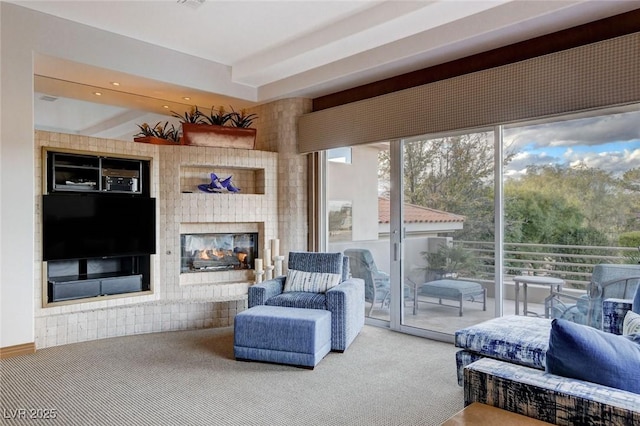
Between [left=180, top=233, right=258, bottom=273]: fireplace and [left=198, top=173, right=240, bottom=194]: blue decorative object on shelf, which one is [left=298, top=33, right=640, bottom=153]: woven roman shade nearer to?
[left=198, top=173, right=240, bottom=194]: blue decorative object on shelf

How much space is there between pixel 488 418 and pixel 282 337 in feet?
7.19

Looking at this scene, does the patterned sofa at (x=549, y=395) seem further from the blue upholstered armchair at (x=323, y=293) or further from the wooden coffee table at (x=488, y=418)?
the blue upholstered armchair at (x=323, y=293)

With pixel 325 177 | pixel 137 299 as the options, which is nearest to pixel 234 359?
pixel 137 299

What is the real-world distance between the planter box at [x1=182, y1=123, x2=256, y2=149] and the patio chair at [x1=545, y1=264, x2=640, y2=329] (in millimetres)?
3964

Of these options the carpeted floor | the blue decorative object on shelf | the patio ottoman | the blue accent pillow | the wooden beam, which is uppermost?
the wooden beam

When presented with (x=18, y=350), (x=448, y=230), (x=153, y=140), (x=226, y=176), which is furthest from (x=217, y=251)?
(x=448, y=230)

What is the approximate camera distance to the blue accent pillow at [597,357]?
1499 millimetres

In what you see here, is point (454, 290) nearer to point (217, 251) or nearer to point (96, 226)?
point (217, 251)

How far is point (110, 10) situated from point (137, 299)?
3059 millimetres

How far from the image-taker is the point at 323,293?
13.9 feet

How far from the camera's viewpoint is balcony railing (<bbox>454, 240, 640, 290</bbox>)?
343 cm

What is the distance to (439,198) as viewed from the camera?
4.47m

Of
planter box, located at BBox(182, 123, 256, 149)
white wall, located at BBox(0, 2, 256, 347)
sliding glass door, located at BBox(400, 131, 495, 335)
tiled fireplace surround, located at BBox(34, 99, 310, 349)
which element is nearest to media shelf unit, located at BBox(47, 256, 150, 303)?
tiled fireplace surround, located at BBox(34, 99, 310, 349)

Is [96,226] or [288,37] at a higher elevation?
[288,37]
